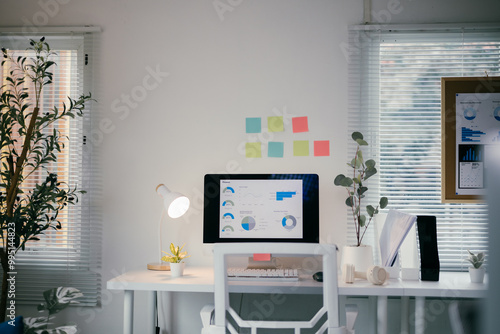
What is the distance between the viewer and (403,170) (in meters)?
2.84

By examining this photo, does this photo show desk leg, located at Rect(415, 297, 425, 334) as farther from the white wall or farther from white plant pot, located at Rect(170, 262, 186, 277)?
white plant pot, located at Rect(170, 262, 186, 277)

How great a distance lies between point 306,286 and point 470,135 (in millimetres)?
1405

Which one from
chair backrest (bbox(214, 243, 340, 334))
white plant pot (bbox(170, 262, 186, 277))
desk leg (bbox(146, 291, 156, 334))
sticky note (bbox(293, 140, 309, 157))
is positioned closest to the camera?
chair backrest (bbox(214, 243, 340, 334))

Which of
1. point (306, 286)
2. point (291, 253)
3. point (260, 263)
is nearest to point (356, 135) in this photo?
point (260, 263)

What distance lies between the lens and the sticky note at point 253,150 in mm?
2877

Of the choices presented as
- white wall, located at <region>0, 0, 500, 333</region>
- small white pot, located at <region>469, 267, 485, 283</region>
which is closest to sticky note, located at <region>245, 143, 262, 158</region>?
white wall, located at <region>0, 0, 500, 333</region>

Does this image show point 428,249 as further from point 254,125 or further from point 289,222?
point 254,125

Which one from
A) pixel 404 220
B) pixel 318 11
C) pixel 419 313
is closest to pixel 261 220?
pixel 404 220

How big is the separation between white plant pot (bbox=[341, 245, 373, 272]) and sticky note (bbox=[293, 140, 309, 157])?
61cm

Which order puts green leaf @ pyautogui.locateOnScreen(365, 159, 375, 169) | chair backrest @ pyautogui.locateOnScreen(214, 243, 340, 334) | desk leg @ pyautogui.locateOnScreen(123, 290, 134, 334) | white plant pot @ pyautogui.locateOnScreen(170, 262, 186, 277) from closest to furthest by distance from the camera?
chair backrest @ pyautogui.locateOnScreen(214, 243, 340, 334) < desk leg @ pyautogui.locateOnScreen(123, 290, 134, 334) < white plant pot @ pyautogui.locateOnScreen(170, 262, 186, 277) < green leaf @ pyautogui.locateOnScreen(365, 159, 375, 169)

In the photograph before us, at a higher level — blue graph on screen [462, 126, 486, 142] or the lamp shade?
blue graph on screen [462, 126, 486, 142]

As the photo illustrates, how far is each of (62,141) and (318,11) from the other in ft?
5.56

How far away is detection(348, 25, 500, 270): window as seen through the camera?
9.25 feet

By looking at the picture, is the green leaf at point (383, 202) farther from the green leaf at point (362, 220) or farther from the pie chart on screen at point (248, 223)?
the pie chart on screen at point (248, 223)
